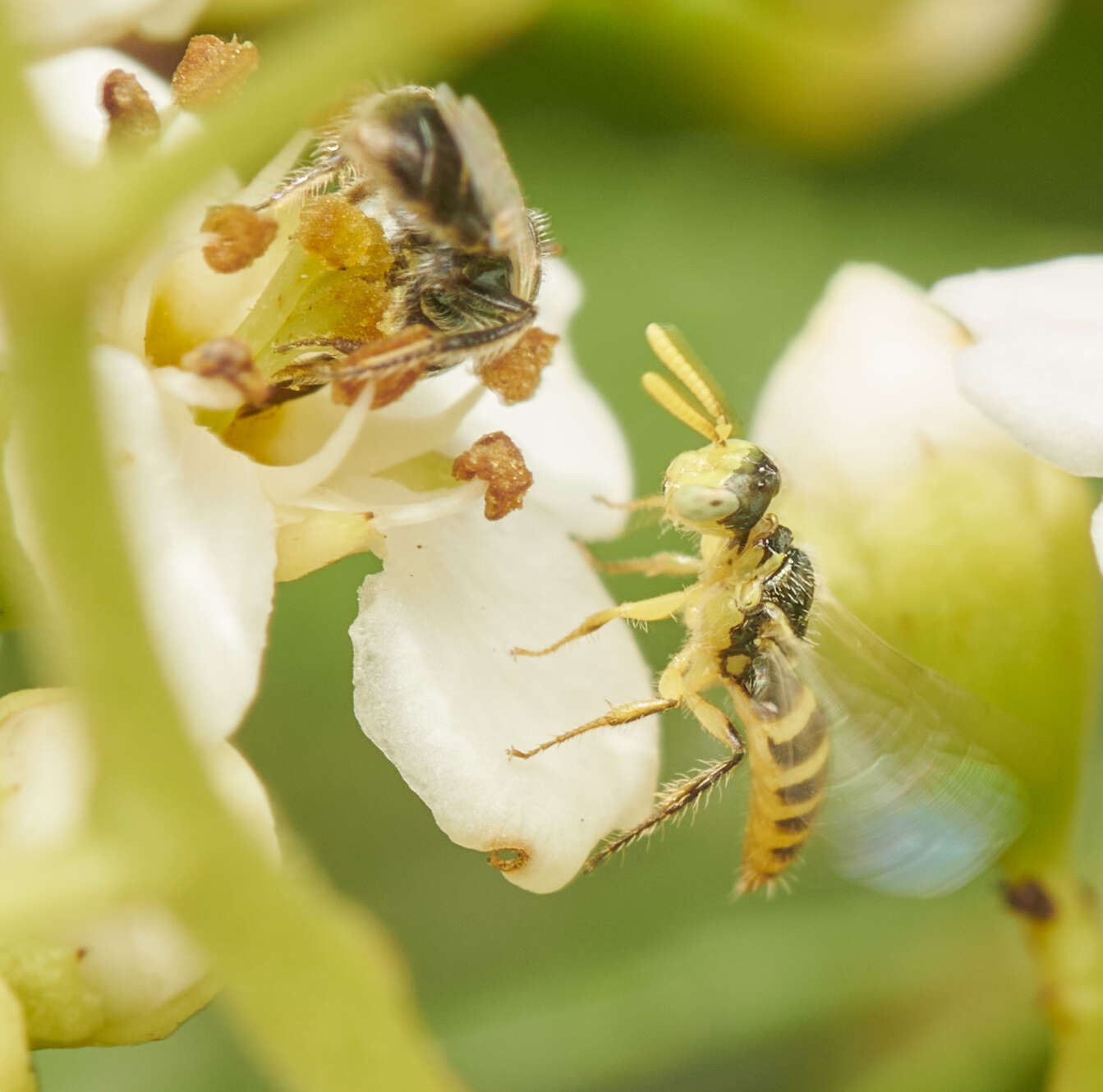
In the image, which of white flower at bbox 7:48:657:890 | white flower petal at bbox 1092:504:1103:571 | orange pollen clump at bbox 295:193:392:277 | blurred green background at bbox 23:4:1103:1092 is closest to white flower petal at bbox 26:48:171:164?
white flower at bbox 7:48:657:890

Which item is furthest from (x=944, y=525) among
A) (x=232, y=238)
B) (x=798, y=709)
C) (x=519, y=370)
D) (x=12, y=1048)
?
(x=12, y=1048)

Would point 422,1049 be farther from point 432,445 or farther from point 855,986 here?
point 855,986

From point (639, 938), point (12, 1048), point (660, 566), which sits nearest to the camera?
point (12, 1048)

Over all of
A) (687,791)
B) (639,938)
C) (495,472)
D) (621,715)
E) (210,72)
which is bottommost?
(639,938)

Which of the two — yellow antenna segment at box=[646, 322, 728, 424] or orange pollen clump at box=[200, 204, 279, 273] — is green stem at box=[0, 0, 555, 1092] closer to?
orange pollen clump at box=[200, 204, 279, 273]

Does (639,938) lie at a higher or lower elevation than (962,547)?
lower

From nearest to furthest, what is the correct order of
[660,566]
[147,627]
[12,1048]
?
1. [147,627]
2. [12,1048]
3. [660,566]

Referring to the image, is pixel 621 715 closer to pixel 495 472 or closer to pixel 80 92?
pixel 495 472

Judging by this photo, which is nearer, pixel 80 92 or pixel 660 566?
pixel 80 92

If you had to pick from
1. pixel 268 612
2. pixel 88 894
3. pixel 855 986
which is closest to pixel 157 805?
pixel 88 894
